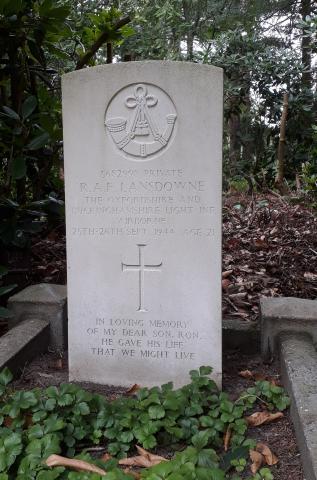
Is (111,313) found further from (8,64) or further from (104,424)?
(8,64)

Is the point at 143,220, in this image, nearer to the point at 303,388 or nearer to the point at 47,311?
the point at 47,311

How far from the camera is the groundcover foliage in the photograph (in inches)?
72.9

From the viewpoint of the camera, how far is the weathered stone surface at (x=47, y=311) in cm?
320

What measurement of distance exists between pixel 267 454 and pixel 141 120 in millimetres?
1684

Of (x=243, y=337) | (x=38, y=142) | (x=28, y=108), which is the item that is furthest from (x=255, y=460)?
(x=28, y=108)

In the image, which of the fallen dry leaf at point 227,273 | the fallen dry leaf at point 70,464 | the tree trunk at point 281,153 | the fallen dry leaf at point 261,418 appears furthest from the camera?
the tree trunk at point 281,153

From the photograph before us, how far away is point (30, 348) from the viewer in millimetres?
2920

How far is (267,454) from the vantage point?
79.8 inches

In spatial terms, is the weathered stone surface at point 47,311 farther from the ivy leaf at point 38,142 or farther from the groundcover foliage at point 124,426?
the ivy leaf at point 38,142

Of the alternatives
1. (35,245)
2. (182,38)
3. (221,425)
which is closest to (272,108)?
(182,38)

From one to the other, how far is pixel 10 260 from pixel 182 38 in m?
9.68

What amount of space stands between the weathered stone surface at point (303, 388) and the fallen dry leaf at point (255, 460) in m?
0.17

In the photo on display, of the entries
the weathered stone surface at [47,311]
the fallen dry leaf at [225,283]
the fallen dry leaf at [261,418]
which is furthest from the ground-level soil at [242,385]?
the fallen dry leaf at [225,283]

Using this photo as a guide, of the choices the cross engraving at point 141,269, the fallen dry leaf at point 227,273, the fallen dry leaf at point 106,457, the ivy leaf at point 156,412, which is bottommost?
the fallen dry leaf at point 106,457
